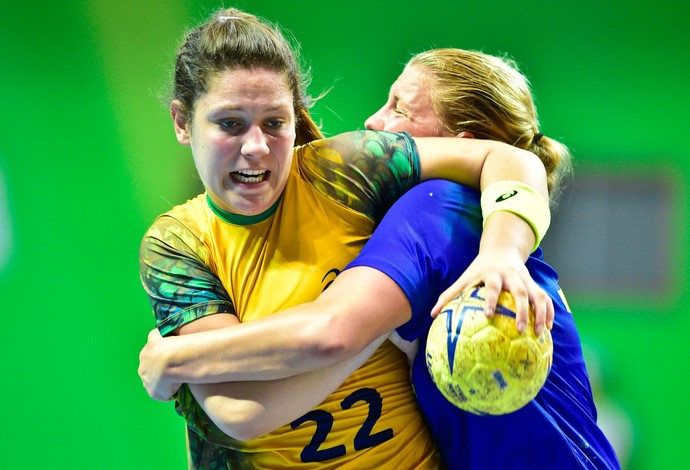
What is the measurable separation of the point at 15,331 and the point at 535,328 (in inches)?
103

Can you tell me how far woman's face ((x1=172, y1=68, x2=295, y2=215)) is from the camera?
1.66 metres

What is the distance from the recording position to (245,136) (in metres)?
1.66

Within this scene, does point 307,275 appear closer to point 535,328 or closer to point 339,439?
point 339,439

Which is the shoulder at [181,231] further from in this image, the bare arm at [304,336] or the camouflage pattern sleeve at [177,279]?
the bare arm at [304,336]

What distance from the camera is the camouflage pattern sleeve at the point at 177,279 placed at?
1.66 metres

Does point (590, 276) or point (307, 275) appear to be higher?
point (307, 275)

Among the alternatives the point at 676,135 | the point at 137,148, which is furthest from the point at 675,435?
the point at 137,148

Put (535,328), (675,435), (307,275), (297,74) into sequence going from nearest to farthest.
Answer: (535,328), (307,275), (297,74), (675,435)

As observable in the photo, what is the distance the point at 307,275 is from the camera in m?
1.71

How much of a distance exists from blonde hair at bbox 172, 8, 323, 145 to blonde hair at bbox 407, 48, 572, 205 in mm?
381

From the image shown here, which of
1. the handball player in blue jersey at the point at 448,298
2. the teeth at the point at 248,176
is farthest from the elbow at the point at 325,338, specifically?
the teeth at the point at 248,176

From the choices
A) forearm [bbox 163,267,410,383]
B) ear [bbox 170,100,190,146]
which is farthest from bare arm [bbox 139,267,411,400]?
ear [bbox 170,100,190,146]

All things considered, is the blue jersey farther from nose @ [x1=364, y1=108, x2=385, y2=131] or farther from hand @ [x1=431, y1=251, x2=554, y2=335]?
nose @ [x1=364, y1=108, x2=385, y2=131]

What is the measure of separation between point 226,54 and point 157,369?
63cm
